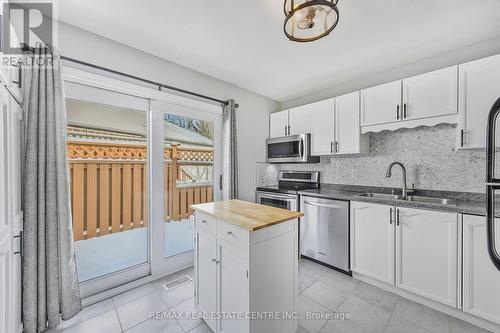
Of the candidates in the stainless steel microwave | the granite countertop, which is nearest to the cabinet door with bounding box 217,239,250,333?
the granite countertop

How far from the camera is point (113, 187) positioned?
216 cm

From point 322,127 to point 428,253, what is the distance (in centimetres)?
187

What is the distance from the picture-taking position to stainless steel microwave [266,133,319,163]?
3.11 metres

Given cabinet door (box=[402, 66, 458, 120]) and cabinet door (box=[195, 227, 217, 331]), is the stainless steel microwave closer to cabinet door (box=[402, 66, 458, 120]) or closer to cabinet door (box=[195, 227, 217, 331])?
cabinet door (box=[402, 66, 458, 120])

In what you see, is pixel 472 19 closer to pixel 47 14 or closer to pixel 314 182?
pixel 314 182

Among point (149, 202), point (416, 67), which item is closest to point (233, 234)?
point (149, 202)

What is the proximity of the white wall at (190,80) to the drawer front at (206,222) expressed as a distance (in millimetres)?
1598

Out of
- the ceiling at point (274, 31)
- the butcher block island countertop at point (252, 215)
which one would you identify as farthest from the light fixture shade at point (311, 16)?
the butcher block island countertop at point (252, 215)

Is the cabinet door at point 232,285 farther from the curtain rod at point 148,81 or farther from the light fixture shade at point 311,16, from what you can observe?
the curtain rod at point 148,81

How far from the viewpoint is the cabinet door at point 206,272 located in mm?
1512

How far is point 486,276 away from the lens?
62.9 inches

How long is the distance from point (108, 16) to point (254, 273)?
7.78ft

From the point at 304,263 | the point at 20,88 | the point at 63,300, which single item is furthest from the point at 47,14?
the point at 304,263

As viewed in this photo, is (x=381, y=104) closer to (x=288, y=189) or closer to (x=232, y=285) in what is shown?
(x=288, y=189)
